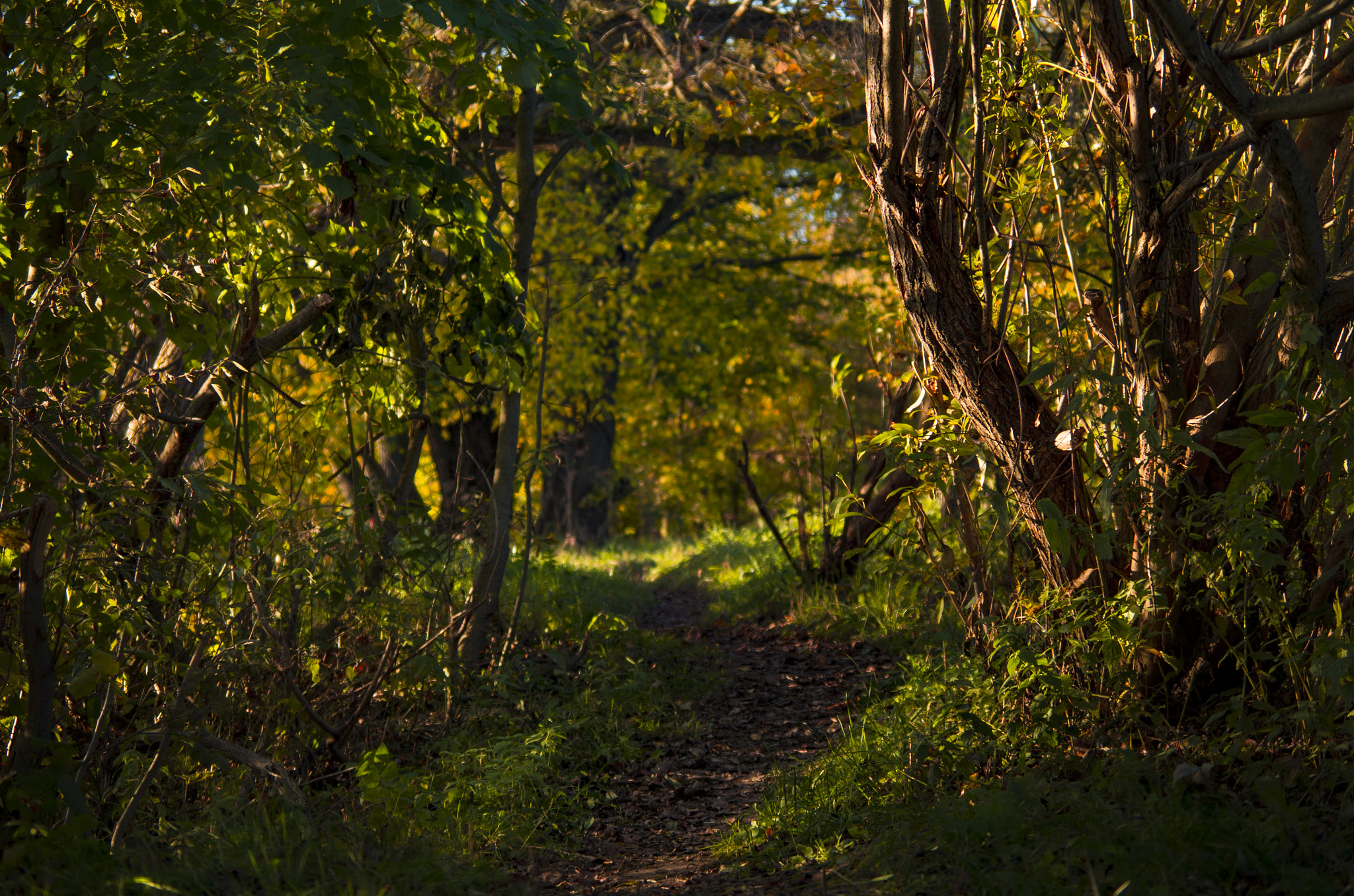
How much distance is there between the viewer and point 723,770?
4.64 m

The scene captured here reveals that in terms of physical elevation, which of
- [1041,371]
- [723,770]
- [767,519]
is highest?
[1041,371]

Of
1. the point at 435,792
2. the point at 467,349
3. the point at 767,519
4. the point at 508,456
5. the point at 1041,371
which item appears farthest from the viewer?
the point at 767,519

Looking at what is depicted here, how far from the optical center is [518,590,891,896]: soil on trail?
3.46 metres

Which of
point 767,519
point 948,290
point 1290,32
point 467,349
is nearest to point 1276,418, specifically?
point 1290,32

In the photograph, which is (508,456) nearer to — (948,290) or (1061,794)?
(948,290)

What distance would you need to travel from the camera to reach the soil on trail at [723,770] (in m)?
3.46

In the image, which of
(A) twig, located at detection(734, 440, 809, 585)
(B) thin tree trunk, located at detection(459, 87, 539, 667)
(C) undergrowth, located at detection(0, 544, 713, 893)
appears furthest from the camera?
(A) twig, located at detection(734, 440, 809, 585)

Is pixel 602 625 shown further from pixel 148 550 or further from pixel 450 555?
pixel 148 550

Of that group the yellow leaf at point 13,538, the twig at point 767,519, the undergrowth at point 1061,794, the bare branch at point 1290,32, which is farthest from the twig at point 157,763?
the twig at point 767,519

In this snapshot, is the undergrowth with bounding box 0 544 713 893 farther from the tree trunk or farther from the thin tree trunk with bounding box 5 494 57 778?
the tree trunk

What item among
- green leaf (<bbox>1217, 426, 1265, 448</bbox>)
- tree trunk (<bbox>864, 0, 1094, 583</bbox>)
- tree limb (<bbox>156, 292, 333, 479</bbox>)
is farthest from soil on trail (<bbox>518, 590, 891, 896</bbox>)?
tree limb (<bbox>156, 292, 333, 479</bbox>)

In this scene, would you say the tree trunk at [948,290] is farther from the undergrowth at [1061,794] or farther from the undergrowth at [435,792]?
the undergrowth at [435,792]


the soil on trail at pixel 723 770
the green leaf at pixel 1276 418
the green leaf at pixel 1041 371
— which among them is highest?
the green leaf at pixel 1041 371

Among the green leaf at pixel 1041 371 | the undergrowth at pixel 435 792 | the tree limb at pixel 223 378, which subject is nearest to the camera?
the undergrowth at pixel 435 792
